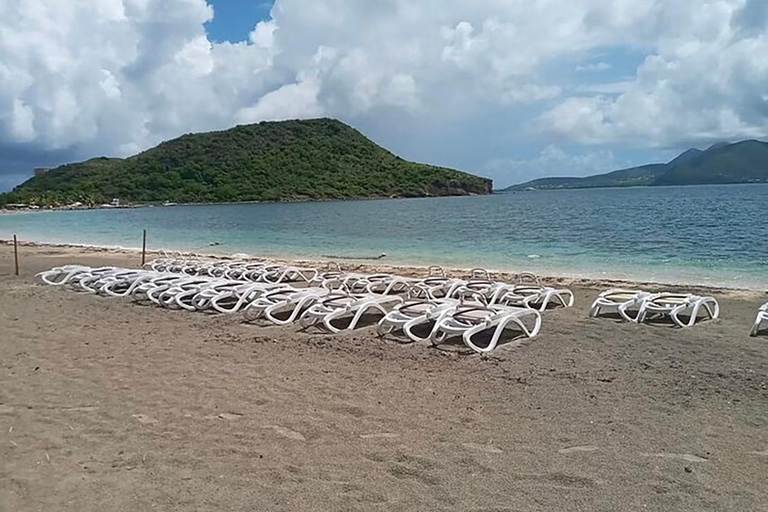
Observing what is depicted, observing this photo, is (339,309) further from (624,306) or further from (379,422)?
(624,306)

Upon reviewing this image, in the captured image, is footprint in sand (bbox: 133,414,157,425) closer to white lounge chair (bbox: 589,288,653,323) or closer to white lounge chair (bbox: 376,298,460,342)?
white lounge chair (bbox: 376,298,460,342)

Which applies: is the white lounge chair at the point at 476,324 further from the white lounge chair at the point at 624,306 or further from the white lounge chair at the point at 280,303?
the white lounge chair at the point at 280,303

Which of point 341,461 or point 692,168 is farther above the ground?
point 692,168

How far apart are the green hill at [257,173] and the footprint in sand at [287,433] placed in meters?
102

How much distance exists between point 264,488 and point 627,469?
2.00m

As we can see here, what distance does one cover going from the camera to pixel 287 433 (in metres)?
4.11

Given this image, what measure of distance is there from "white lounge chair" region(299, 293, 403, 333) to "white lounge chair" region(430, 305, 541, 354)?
1.18 m

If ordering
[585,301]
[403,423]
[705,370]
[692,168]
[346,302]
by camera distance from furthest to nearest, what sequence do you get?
[692,168]
[585,301]
[346,302]
[705,370]
[403,423]

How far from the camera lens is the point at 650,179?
185 meters

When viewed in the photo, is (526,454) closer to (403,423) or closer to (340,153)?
(403,423)

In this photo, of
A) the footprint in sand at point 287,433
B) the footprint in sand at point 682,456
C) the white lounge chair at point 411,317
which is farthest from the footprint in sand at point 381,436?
the white lounge chair at point 411,317

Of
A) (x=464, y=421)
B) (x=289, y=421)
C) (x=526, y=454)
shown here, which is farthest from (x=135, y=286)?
(x=526, y=454)

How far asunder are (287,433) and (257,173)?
358 feet

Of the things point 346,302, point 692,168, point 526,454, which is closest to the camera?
point 526,454
